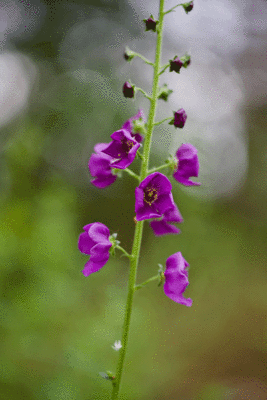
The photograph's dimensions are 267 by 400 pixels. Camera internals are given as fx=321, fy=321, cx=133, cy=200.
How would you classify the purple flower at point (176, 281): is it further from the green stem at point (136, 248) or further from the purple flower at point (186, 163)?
the purple flower at point (186, 163)

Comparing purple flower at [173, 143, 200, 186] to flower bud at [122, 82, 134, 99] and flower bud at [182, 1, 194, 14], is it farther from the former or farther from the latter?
flower bud at [182, 1, 194, 14]

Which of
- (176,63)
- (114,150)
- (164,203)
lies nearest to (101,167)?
(114,150)

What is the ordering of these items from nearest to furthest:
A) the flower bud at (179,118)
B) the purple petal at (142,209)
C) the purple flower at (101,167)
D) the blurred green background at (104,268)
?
the purple petal at (142,209), the flower bud at (179,118), the purple flower at (101,167), the blurred green background at (104,268)

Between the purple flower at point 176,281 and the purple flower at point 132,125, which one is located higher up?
the purple flower at point 132,125

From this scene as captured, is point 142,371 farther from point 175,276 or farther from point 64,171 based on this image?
point 64,171

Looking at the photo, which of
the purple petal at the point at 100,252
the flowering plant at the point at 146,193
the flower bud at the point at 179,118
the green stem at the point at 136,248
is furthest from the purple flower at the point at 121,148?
the purple petal at the point at 100,252

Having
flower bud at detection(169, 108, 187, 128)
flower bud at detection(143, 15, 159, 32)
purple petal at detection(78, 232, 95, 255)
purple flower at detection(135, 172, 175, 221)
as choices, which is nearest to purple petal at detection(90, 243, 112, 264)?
purple petal at detection(78, 232, 95, 255)

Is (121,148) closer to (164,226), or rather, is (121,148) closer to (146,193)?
(146,193)
